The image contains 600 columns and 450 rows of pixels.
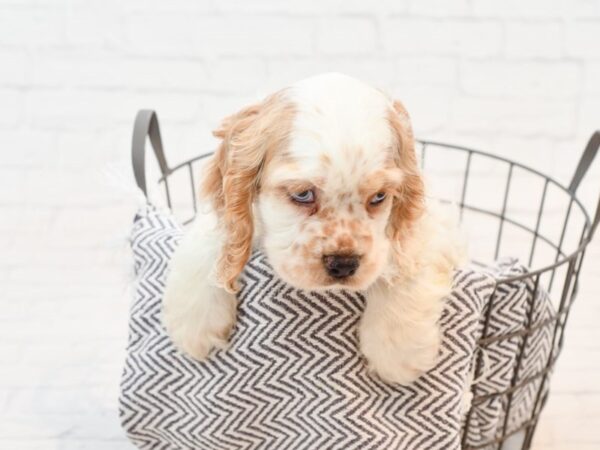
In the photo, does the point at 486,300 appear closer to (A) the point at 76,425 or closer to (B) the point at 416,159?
(B) the point at 416,159

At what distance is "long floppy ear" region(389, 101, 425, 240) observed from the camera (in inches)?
40.0

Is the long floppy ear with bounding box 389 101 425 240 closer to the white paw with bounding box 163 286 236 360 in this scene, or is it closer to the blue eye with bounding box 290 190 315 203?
the blue eye with bounding box 290 190 315 203

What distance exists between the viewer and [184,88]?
1959 millimetres

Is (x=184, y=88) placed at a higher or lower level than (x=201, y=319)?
higher

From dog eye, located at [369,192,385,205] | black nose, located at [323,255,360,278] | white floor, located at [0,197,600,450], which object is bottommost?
white floor, located at [0,197,600,450]

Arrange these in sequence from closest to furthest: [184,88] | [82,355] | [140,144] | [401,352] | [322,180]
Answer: [322,180], [401,352], [140,144], [82,355], [184,88]

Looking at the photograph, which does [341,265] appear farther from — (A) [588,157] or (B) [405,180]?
(A) [588,157]

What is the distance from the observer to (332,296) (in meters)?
1.12

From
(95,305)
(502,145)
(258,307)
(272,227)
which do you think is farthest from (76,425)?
(502,145)

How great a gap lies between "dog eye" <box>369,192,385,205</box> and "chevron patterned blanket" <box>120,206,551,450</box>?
0.16 meters

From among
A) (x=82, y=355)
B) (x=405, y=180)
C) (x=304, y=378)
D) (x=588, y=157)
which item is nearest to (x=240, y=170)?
(x=405, y=180)

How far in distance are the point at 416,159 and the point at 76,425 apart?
949 mm

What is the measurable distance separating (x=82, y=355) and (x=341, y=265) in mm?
998

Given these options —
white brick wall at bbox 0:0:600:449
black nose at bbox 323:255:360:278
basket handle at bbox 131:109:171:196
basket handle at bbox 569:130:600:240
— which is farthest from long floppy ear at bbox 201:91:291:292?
white brick wall at bbox 0:0:600:449
